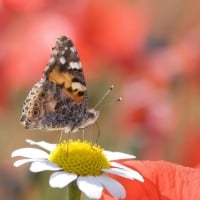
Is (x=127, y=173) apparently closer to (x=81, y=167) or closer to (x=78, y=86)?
(x=81, y=167)

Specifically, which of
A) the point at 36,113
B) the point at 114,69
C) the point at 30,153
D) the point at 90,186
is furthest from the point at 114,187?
the point at 114,69

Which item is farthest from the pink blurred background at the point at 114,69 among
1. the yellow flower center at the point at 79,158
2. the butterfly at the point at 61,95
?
the yellow flower center at the point at 79,158

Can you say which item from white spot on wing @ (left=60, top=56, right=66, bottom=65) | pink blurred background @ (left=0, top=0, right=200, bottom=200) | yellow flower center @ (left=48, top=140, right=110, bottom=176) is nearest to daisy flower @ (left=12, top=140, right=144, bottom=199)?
yellow flower center @ (left=48, top=140, right=110, bottom=176)

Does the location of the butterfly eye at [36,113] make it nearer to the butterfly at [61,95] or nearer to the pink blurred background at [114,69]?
the butterfly at [61,95]

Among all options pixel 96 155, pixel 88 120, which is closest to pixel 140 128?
pixel 88 120

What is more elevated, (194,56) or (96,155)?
(194,56)

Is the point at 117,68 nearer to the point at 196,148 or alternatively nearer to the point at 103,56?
the point at 103,56

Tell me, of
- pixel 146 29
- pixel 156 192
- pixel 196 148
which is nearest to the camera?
pixel 156 192
